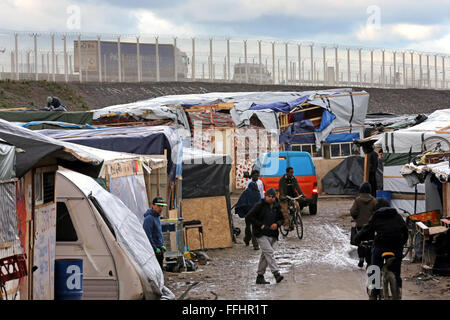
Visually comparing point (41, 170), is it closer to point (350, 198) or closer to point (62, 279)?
point (62, 279)

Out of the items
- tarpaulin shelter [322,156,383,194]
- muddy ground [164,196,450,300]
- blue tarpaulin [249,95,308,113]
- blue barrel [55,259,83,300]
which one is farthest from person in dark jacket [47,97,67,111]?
blue barrel [55,259,83,300]

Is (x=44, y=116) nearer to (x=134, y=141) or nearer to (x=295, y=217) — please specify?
(x=134, y=141)

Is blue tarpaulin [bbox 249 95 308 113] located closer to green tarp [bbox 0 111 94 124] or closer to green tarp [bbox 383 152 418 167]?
green tarp [bbox 0 111 94 124]

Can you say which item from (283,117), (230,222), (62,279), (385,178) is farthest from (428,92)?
(62,279)

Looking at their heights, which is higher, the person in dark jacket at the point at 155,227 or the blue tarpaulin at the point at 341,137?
the blue tarpaulin at the point at 341,137

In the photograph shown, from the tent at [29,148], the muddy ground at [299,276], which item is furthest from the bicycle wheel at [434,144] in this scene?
the tent at [29,148]

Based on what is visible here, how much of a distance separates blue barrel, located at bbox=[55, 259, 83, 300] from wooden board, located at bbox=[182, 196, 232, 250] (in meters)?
7.28

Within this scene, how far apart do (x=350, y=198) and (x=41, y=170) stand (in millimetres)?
22508

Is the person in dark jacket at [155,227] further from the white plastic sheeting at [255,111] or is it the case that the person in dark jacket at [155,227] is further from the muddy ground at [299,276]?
the white plastic sheeting at [255,111]

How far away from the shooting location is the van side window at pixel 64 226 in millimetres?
9836

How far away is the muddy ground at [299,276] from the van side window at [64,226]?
7.31 ft

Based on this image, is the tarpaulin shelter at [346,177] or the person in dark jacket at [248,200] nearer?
the person in dark jacket at [248,200]

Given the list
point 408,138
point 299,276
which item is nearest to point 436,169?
point 299,276

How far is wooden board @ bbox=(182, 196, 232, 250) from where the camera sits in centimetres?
1678
